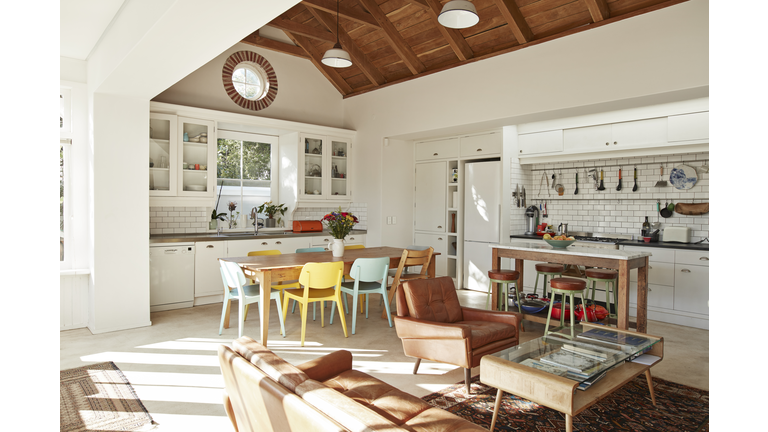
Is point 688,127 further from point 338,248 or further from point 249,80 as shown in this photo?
point 249,80

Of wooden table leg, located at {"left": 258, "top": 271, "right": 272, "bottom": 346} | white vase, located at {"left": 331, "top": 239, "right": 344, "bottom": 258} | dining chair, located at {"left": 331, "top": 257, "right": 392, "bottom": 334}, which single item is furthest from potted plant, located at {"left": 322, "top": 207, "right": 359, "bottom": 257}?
wooden table leg, located at {"left": 258, "top": 271, "right": 272, "bottom": 346}

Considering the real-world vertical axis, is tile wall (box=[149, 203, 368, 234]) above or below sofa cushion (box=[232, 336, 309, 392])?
above

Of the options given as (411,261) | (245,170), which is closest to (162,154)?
→ (245,170)

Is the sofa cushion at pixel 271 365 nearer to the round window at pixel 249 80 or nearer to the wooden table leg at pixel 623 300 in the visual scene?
the wooden table leg at pixel 623 300

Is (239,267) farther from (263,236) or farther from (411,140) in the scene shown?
(411,140)

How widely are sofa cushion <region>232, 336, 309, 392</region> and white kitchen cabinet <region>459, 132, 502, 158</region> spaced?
16.6 ft

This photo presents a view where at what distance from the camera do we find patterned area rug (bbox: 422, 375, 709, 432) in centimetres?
264

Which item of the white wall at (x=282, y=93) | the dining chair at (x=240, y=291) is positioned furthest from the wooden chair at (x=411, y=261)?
the white wall at (x=282, y=93)

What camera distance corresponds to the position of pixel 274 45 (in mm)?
6879

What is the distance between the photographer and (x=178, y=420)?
8.97 feet

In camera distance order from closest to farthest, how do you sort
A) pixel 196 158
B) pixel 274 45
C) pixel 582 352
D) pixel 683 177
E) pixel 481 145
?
pixel 582 352, pixel 683 177, pixel 196 158, pixel 481 145, pixel 274 45

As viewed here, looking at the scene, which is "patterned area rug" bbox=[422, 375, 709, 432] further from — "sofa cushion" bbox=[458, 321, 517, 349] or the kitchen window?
the kitchen window

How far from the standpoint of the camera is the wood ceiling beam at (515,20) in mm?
4875

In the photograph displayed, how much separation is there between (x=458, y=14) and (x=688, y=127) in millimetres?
2910
